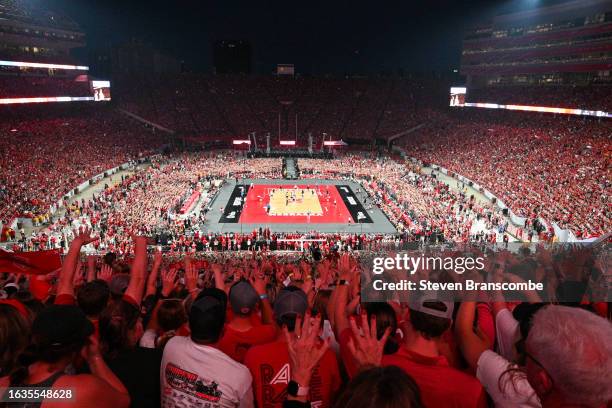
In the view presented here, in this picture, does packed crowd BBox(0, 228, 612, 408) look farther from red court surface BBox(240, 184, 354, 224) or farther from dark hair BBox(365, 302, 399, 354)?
red court surface BBox(240, 184, 354, 224)

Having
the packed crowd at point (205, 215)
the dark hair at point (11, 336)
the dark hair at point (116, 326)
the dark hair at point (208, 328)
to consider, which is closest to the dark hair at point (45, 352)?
the dark hair at point (11, 336)

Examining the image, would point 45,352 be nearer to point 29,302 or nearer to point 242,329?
point 242,329

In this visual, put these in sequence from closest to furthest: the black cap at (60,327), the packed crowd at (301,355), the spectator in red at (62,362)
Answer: the packed crowd at (301,355) → the spectator in red at (62,362) → the black cap at (60,327)

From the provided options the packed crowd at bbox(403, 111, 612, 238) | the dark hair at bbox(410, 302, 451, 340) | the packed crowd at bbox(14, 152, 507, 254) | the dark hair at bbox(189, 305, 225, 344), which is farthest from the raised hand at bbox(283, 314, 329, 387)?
the packed crowd at bbox(403, 111, 612, 238)

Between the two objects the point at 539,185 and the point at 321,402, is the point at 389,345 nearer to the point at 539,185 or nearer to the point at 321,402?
the point at 321,402

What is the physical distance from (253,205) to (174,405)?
33390mm

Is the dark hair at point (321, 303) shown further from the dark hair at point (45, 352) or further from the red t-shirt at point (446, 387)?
the dark hair at point (45, 352)

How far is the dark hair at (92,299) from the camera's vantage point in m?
4.01

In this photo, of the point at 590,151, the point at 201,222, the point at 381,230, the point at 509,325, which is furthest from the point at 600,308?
the point at 590,151

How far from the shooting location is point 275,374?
310 cm

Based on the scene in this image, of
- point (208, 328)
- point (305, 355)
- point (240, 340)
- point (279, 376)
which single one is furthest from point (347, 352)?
point (240, 340)

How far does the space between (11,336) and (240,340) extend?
5.41 feet

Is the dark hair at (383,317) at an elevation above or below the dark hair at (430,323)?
below

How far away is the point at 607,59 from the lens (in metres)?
45.8
